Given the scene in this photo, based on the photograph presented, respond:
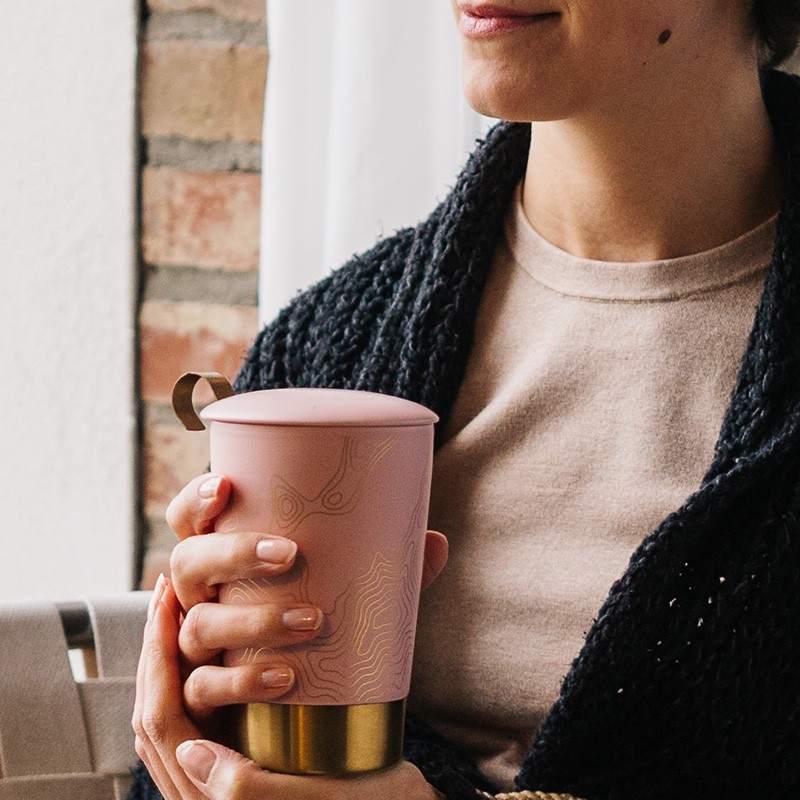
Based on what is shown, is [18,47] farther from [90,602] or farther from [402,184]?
[90,602]

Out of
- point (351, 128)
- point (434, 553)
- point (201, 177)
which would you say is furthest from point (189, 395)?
point (201, 177)

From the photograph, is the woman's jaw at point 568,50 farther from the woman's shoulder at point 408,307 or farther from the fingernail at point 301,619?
the fingernail at point 301,619

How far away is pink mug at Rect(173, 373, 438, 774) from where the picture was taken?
19.4 inches

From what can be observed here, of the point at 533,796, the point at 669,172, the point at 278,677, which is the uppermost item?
the point at 669,172

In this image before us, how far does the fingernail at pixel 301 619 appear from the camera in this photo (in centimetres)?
50

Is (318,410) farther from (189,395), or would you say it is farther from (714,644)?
(714,644)

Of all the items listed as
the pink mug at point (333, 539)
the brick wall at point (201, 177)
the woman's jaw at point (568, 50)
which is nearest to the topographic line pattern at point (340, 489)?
the pink mug at point (333, 539)

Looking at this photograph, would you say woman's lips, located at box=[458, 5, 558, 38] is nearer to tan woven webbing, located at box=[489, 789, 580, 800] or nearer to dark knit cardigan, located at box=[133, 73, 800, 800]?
dark knit cardigan, located at box=[133, 73, 800, 800]

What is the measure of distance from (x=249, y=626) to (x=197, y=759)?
0.26 feet

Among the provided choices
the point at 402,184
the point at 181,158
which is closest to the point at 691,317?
the point at 402,184

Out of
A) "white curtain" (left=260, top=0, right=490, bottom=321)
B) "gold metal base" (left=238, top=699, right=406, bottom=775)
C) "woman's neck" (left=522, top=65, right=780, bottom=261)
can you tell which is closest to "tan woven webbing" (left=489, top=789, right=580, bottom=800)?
"gold metal base" (left=238, top=699, right=406, bottom=775)

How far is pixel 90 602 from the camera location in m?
0.73

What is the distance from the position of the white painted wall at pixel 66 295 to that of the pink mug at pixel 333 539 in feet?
2.17

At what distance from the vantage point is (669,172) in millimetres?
685
